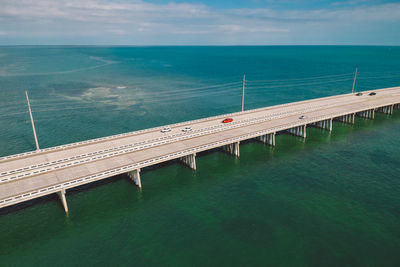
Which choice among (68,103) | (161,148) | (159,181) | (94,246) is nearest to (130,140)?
(161,148)

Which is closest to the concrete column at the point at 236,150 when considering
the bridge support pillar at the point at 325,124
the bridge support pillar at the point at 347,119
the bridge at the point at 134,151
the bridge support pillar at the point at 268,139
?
the bridge at the point at 134,151

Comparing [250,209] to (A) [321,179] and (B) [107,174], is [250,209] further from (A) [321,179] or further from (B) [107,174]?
(B) [107,174]

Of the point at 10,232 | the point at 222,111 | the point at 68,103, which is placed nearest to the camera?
the point at 10,232

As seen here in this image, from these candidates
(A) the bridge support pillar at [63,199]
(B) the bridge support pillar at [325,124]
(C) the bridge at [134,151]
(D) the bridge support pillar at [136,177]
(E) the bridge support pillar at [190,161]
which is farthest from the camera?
(B) the bridge support pillar at [325,124]

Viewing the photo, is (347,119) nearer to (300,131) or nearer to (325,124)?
(325,124)

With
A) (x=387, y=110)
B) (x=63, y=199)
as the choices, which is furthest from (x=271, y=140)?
(x=387, y=110)

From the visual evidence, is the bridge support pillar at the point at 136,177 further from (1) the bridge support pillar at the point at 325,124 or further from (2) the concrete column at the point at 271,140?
(1) the bridge support pillar at the point at 325,124

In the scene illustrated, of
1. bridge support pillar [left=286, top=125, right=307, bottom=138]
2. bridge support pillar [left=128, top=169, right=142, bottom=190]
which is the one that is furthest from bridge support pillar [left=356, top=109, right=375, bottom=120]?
bridge support pillar [left=128, top=169, right=142, bottom=190]

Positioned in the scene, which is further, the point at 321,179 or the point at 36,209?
the point at 321,179
